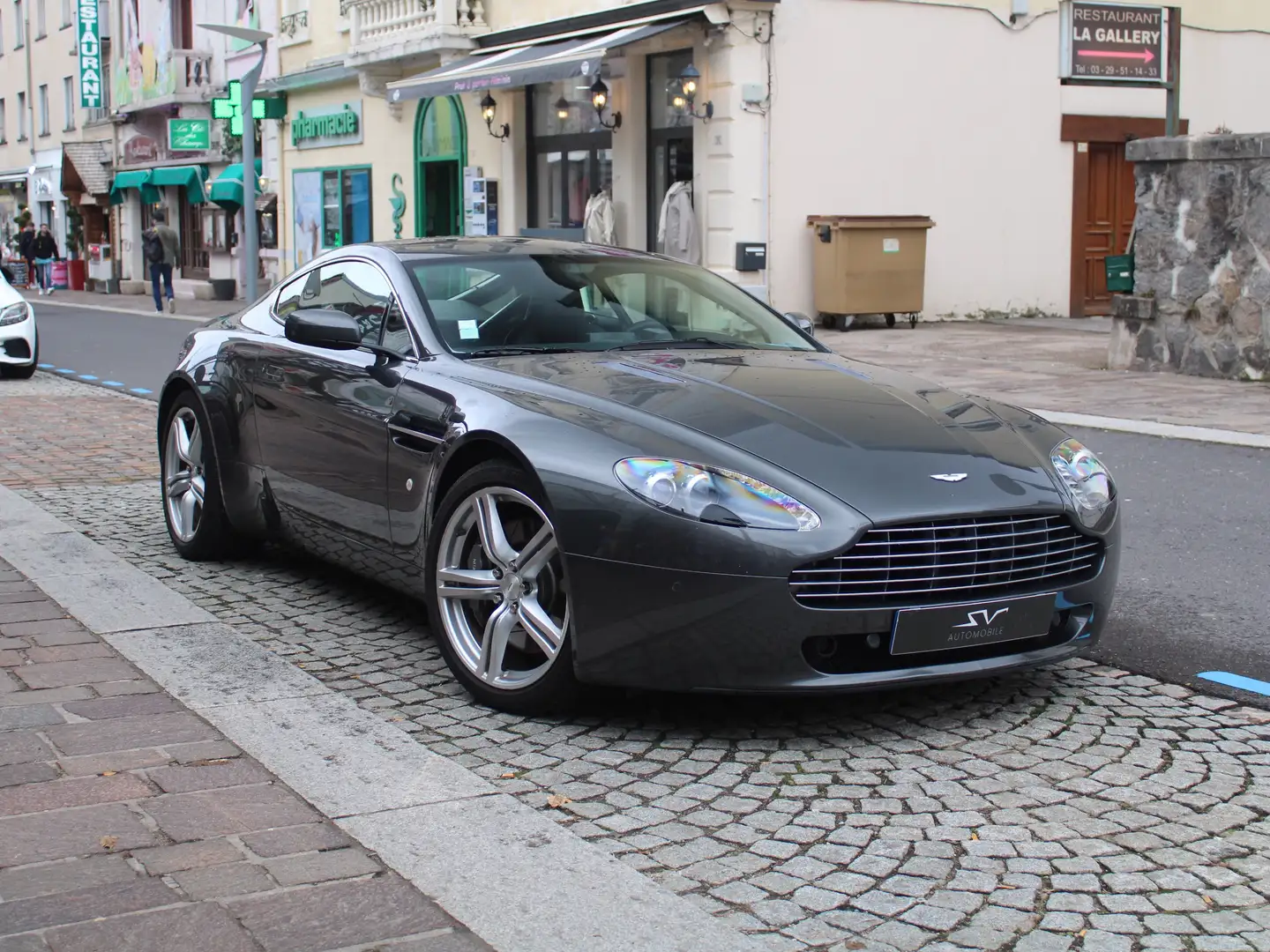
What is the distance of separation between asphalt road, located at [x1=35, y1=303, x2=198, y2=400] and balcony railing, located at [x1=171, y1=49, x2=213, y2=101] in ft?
28.5

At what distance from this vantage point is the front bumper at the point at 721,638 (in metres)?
4.00

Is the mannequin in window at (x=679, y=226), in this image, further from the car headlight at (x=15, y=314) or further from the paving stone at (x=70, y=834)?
the paving stone at (x=70, y=834)

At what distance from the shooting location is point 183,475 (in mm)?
6723

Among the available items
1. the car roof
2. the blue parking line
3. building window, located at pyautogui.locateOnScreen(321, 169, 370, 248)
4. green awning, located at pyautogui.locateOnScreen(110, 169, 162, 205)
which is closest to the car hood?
the car roof

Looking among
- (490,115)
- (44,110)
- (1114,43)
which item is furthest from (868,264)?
(44,110)

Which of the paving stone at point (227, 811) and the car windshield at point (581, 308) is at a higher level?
the car windshield at point (581, 308)

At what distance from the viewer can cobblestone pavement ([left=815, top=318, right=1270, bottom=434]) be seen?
1184 cm

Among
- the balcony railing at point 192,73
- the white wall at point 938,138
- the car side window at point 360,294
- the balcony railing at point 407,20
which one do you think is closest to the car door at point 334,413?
the car side window at point 360,294

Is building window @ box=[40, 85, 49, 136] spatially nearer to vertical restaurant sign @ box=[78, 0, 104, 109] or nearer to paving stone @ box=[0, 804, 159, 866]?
vertical restaurant sign @ box=[78, 0, 104, 109]

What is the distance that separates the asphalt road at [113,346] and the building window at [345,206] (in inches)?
166

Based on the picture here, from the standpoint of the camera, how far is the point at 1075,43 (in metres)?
15.7

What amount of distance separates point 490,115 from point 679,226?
552 centimetres


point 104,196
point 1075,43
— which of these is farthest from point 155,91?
point 1075,43

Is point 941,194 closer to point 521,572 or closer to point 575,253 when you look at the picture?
point 575,253
